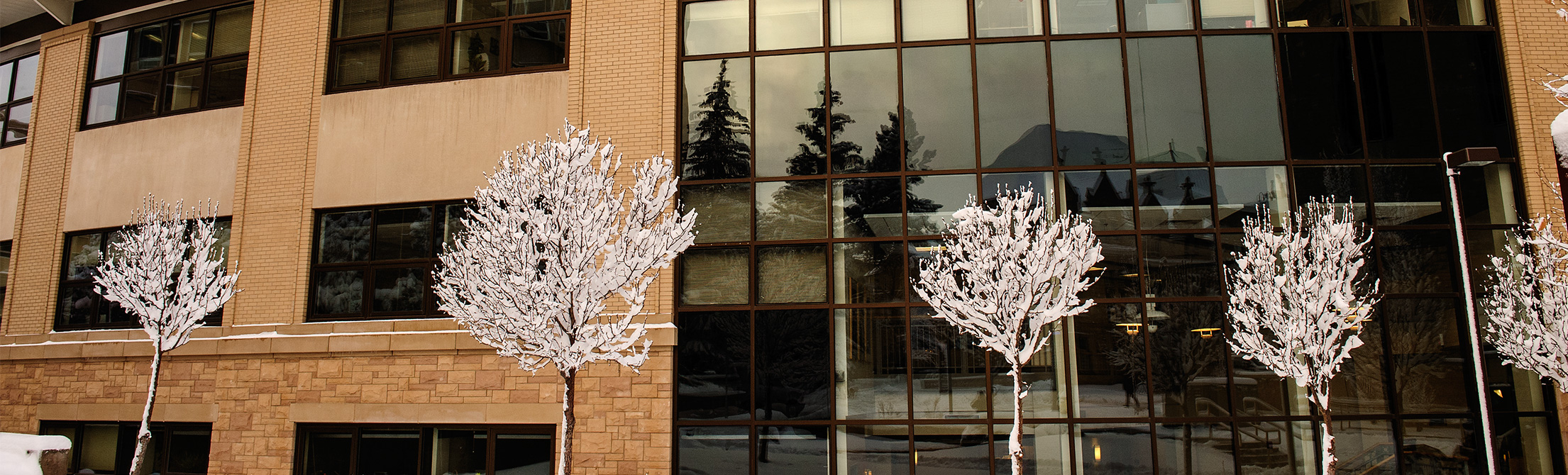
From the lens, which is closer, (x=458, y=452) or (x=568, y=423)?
(x=568, y=423)

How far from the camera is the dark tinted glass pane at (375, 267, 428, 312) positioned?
13.7m

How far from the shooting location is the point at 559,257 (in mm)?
9836

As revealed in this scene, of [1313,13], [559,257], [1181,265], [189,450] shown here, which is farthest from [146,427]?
[1313,13]

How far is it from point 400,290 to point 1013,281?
10112 millimetres

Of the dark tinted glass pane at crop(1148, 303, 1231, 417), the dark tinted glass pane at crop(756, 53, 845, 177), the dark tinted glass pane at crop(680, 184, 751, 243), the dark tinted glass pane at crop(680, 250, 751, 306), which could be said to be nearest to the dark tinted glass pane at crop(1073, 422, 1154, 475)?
the dark tinted glass pane at crop(1148, 303, 1231, 417)

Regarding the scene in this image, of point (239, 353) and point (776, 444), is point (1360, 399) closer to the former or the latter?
point (776, 444)

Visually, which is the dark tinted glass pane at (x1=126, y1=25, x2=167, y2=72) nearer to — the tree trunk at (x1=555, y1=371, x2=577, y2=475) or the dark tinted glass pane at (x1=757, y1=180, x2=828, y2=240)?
the tree trunk at (x1=555, y1=371, x2=577, y2=475)

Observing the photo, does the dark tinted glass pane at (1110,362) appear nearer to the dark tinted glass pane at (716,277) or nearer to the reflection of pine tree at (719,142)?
the dark tinted glass pane at (716,277)

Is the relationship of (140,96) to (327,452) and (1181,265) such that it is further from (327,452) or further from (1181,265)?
(1181,265)

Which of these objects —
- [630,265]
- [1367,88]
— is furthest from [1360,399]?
[630,265]

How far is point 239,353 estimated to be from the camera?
14.0 m

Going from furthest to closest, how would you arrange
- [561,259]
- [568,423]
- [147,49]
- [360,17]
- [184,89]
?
[147,49] → [184,89] → [360,17] → [568,423] → [561,259]

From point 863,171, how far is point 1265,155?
6129mm

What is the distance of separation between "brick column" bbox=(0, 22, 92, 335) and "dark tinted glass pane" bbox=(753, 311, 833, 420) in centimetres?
1450
